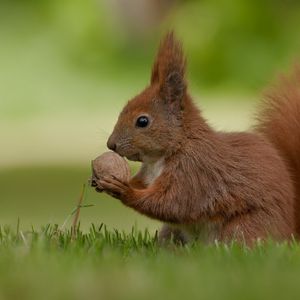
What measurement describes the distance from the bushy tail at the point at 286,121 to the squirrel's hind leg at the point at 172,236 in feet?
1.64

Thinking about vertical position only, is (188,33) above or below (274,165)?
above

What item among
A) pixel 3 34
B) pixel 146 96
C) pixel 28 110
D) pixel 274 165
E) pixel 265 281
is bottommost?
pixel 265 281

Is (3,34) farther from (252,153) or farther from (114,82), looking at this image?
(252,153)

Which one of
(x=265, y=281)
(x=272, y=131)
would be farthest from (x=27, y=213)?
(x=265, y=281)

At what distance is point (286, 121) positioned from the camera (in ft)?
16.6

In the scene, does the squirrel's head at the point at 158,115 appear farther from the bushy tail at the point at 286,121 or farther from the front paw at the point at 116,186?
the bushy tail at the point at 286,121

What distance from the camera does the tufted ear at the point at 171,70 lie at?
15.4ft

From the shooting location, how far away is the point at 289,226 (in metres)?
4.70

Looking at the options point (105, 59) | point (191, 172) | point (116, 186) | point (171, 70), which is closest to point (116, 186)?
point (116, 186)

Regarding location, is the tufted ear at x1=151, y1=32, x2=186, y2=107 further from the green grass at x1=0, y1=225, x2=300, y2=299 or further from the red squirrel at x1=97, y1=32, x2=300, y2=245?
the green grass at x1=0, y1=225, x2=300, y2=299

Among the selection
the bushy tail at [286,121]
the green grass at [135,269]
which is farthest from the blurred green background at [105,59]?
the green grass at [135,269]

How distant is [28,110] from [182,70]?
26.1 feet

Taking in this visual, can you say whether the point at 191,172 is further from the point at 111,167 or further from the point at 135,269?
the point at 135,269

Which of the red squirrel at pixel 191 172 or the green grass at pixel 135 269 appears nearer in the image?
the green grass at pixel 135 269
